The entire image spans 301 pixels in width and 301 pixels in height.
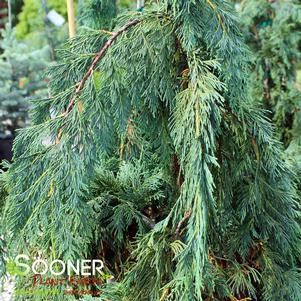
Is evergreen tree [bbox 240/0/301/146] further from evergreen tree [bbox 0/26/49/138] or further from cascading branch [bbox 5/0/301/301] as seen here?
evergreen tree [bbox 0/26/49/138]

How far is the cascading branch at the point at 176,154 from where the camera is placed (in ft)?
3.67

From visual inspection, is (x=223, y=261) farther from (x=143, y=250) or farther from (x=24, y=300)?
(x=24, y=300)

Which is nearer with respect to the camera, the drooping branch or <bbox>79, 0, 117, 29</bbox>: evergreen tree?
the drooping branch

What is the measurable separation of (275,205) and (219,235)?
191mm

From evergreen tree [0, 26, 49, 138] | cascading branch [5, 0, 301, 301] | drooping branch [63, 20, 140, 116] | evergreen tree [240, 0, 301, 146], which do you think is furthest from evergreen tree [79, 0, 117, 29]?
evergreen tree [0, 26, 49, 138]

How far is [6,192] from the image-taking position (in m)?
1.45

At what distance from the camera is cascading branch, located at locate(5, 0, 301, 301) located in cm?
112

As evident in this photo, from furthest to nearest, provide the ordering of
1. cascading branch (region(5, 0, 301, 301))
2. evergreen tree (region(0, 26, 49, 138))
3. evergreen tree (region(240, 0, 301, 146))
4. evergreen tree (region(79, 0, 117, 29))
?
evergreen tree (region(0, 26, 49, 138)) < evergreen tree (region(240, 0, 301, 146)) < evergreen tree (region(79, 0, 117, 29)) < cascading branch (region(5, 0, 301, 301))

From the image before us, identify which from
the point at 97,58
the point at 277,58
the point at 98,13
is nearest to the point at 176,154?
the point at 97,58

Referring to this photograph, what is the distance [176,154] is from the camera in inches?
52.6

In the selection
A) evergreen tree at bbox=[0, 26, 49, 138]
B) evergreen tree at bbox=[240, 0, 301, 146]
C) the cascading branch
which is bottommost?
evergreen tree at bbox=[0, 26, 49, 138]

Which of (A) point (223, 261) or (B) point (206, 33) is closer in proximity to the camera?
(B) point (206, 33)

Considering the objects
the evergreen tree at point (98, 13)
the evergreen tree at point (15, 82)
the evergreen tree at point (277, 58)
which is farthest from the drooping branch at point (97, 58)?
the evergreen tree at point (15, 82)

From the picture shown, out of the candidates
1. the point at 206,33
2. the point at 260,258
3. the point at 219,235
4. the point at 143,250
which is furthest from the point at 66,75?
the point at 260,258
